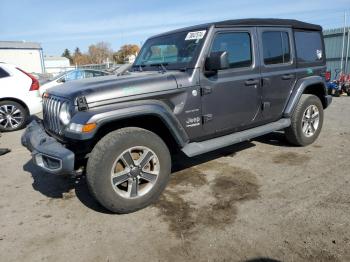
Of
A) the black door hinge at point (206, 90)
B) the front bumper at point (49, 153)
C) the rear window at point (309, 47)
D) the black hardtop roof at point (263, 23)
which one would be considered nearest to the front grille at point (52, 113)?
the front bumper at point (49, 153)

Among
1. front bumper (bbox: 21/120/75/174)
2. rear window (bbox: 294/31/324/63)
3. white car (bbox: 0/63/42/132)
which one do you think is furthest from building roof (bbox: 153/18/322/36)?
white car (bbox: 0/63/42/132)

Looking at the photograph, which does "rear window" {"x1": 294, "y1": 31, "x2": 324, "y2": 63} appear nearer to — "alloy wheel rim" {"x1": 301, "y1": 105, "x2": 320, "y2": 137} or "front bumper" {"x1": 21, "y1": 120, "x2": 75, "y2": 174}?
"alloy wheel rim" {"x1": 301, "y1": 105, "x2": 320, "y2": 137}

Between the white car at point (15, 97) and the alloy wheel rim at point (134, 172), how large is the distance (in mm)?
5493

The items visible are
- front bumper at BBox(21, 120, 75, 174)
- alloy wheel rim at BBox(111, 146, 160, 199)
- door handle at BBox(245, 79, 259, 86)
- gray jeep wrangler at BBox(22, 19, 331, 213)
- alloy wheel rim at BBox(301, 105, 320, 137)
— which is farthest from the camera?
alloy wheel rim at BBox(301, 105, 320, 137)

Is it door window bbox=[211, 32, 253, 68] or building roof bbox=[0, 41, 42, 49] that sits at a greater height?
building roof bbox=[0, 41, 42, 49]

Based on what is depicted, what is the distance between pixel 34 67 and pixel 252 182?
45179 mm

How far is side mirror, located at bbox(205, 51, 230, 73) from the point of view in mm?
3817

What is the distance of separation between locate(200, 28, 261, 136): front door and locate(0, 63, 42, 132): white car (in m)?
5.59

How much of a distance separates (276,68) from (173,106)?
198 cm

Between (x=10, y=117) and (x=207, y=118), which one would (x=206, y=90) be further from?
(x=10, y=117)

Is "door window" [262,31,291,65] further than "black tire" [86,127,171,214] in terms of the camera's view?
Yes

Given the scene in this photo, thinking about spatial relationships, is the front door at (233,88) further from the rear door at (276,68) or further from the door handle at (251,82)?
the rear door at (276,68)

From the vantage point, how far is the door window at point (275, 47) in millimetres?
4773

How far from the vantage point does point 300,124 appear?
212 inches
